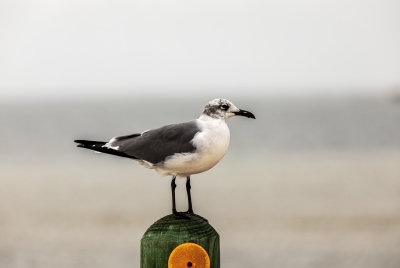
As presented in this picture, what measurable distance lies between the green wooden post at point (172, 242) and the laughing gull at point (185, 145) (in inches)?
24.6

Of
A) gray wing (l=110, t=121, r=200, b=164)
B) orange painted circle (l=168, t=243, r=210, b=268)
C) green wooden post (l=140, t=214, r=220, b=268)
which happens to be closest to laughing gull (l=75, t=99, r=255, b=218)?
gray wing (l=110, t=121, r=200, b=164)

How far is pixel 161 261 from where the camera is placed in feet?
11.8

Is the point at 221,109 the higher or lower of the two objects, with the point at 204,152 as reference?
higher

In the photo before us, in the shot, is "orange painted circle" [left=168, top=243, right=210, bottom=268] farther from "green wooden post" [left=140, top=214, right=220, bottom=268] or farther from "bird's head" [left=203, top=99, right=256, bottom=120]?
"bird's head" [left=203, top=99, right=256, bottom=120]

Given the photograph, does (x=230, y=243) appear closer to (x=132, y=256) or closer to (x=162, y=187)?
(x=132, y=256)

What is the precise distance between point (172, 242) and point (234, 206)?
1037 cm

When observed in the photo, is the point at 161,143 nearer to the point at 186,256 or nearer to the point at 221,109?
the point at 221,109

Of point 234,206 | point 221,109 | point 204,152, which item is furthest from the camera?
point 234,206

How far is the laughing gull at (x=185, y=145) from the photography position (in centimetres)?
434

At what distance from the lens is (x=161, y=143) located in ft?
14.9

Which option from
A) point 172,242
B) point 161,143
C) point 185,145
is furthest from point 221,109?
point 172,242

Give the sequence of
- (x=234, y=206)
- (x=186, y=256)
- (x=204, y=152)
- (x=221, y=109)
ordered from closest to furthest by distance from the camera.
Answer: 1. (x=186, y=256)
2. (x=204, y=152)
3. (x=221, y=109)
4. (x=234, y=206)

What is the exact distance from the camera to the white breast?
433 cm

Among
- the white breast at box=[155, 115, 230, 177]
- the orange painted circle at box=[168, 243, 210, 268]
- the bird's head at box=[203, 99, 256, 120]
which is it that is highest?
the bird's head at box=[203, 99, 256, 120]
